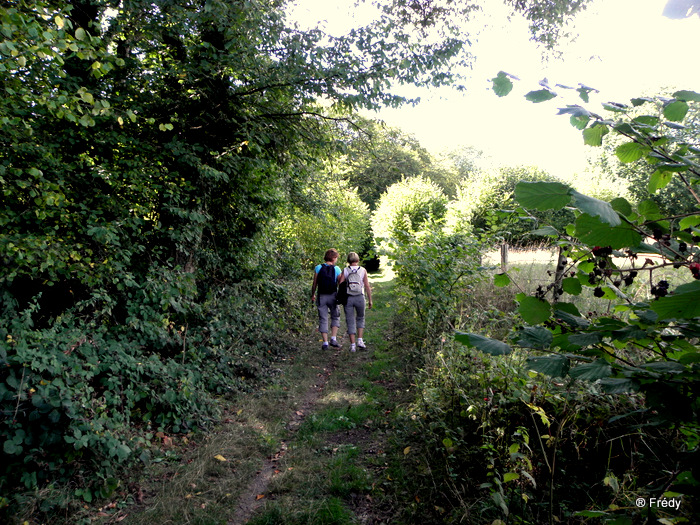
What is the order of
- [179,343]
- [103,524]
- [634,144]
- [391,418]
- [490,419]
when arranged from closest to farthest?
[634,144], [103,524], [490,419], [391,418], [179,343]

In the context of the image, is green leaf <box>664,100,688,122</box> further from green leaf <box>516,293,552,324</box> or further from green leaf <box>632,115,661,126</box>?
green leaf <box>516,293,552,324</box>

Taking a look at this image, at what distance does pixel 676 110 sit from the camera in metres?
1.43

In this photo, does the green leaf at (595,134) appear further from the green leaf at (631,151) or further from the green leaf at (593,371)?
the green leaf at (593,371)

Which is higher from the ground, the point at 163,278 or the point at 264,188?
the point at 264,188

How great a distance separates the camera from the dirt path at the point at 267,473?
3398 millimetres

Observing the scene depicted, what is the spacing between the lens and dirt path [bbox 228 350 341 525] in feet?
11.1

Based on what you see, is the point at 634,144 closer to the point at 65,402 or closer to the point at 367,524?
the point at 367,524

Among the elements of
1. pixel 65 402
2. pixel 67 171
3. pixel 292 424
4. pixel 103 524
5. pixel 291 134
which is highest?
pixel 291 134

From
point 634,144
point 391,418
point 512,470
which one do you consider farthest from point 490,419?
point 634,144

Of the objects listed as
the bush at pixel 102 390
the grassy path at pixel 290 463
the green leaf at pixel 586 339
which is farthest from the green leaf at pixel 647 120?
the bush at pixel 102 390

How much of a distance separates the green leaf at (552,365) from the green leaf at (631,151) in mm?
770

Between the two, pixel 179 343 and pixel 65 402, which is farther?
pixel 179 343

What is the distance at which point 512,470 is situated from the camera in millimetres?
2902

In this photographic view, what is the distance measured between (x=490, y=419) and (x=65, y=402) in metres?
3.52
